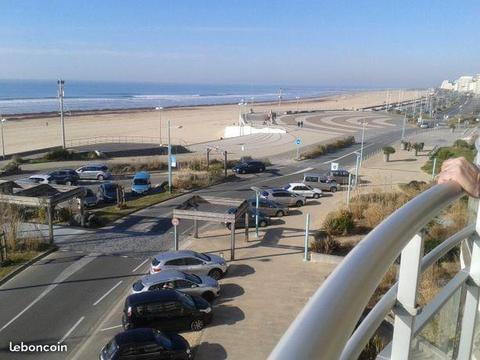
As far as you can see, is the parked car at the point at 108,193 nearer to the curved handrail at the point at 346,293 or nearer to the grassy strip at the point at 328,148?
the grassy strip at the point at 328,148

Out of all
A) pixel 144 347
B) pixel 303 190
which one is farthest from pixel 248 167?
pixel 144 347

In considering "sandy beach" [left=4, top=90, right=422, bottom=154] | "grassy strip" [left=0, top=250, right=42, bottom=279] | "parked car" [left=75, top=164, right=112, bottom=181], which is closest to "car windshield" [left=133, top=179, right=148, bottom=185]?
"parked car" [left=75, top=164, right=112, bottom=181]

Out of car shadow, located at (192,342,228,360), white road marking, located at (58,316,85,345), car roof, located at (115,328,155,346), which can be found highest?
car roof, located at (115,328,155,346)

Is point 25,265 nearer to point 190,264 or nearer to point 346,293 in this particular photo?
point 190,264

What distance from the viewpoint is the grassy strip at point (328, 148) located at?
46375mm

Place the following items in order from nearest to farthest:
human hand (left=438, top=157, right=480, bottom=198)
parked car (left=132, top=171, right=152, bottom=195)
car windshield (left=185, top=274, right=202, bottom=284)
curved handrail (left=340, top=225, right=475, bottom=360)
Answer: curved handrail (left=340, top=225, right=475, bottom=360) → human hand (left=438, top=157, right=480, bottom=198) → car windshield (left=185, top=274, right=202, bottom=284) → parked car (left=132, top=171, right=152, bottom=195)

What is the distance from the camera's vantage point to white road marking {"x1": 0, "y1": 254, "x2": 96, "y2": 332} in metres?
13.3

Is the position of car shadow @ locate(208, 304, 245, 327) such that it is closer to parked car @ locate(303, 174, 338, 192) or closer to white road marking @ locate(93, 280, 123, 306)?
white road marking @ locate(93, 280, 123, 306)

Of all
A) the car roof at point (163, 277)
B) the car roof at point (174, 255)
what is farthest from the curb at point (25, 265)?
the car roof at point (163, 277)

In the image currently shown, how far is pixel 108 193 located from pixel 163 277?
1444cm

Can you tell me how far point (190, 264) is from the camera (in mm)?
16031

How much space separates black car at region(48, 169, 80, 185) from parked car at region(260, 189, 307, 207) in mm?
13356

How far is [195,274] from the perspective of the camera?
15734 mm

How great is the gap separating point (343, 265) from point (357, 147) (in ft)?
181
